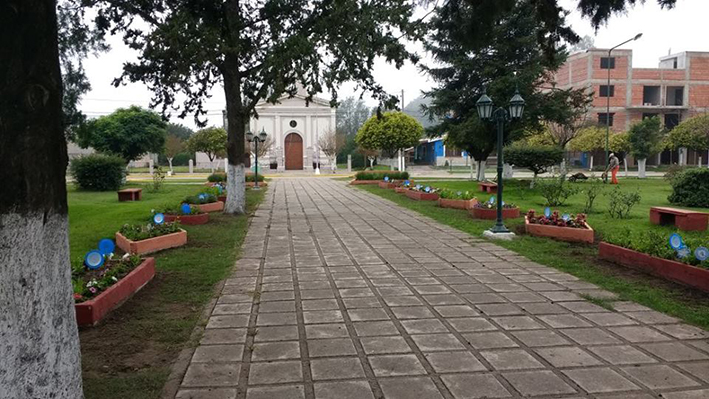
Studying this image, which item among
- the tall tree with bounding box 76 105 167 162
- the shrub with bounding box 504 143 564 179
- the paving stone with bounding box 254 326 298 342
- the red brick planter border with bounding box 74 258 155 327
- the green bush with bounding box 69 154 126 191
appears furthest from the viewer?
the tall tree with bounding box 76 105 167 162

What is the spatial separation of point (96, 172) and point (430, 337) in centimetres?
1917

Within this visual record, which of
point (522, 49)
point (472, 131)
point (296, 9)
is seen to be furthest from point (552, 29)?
point (522, 49)

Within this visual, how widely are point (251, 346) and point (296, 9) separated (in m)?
9.49

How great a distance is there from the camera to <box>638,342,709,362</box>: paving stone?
368cm

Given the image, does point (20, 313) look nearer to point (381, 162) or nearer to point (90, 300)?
point (90, 300)

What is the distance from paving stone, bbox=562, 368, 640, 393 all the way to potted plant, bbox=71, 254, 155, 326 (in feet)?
12.0

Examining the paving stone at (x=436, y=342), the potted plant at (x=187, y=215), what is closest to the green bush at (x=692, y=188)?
the potted plant at (x=187, y=215)

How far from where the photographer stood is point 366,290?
562 centimetres

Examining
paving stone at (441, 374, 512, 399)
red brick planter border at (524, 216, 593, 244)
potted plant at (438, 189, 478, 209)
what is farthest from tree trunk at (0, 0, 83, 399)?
potted plant at (438, 189, 478, 209)

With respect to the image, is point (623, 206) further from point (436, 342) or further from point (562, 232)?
point (436, 342)

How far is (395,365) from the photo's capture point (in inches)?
140

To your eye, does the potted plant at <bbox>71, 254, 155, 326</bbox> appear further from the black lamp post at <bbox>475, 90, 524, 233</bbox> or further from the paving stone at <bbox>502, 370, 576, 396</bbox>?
the black lamp post at <bbox>475, 90, 524, 233</bbox>

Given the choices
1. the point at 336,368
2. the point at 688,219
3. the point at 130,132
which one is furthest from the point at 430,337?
the point at 130,132

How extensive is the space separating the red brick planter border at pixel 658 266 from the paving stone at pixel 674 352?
183 cm
